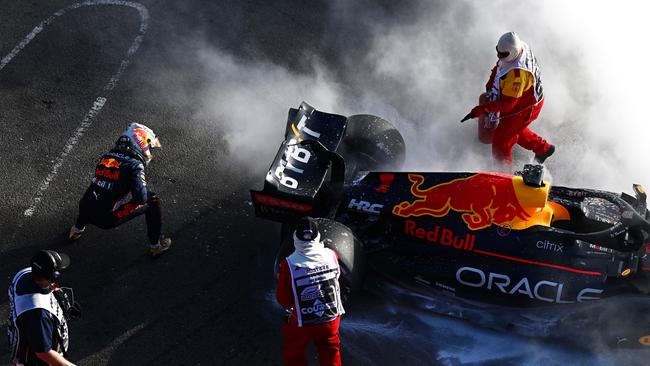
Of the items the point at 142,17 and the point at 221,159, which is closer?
the point at 221,159

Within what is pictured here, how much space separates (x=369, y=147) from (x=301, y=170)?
3.34ft

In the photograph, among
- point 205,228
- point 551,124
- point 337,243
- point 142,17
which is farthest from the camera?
point 142,17

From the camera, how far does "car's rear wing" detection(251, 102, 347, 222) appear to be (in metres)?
6.47

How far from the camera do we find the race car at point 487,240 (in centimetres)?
602

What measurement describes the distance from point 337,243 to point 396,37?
497cm

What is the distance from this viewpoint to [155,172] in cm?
809

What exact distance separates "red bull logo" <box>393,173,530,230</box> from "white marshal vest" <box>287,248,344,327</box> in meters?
1.15

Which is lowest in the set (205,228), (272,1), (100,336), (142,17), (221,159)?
(100,336)

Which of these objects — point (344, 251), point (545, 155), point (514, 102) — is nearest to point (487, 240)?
point (344, 251)

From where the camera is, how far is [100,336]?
633cm

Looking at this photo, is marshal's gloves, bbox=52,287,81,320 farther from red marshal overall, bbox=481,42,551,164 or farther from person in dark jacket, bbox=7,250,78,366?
red marshal overall, bbox=481,42,551,164

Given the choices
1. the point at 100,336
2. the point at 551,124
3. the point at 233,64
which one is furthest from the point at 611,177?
the point at 100,336

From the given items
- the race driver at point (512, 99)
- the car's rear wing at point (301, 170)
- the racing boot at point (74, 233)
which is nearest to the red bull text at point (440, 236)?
the car's rear wing at point (301, 170)

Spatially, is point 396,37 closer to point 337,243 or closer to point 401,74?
point 401,74
